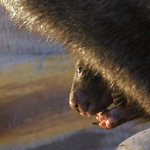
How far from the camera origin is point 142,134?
3.61 ft

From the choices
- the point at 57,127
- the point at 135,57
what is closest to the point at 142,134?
the point at 135,57

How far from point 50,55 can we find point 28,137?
0.33 m

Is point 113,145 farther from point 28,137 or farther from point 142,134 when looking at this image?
point 142,134

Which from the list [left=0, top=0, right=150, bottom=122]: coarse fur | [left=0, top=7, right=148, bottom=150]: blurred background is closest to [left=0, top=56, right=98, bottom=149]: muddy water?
[left=0, top=7, right=148, bottom=150]: blurred background

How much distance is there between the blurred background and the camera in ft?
5.97

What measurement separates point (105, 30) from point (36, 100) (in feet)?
3.30

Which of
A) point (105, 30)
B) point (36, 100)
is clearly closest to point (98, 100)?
point (105, 30)

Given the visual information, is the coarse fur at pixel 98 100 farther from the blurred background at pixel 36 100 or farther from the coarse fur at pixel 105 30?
the blurred background at pixel 36 100

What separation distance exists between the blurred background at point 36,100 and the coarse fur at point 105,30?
927 mm

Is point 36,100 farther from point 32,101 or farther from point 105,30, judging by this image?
point 105,30

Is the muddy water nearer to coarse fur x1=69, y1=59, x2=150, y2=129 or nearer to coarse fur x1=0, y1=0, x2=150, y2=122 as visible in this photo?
coarse fur x1=69, y1=59, x2=150, y2=129

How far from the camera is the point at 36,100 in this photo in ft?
5.97

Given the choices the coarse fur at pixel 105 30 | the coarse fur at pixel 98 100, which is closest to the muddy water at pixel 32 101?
the coarse fur at pixel 98 100

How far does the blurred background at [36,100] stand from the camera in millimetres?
1818
